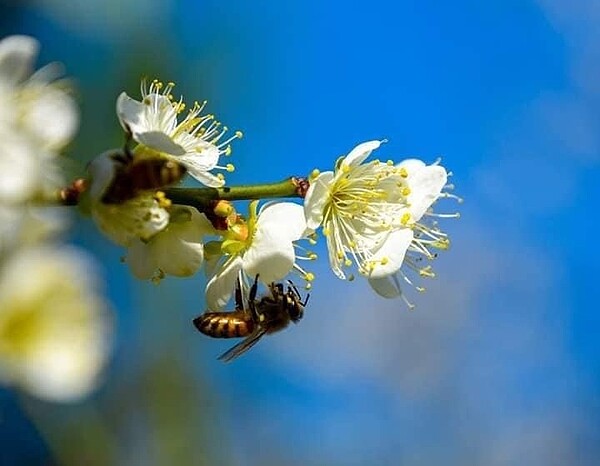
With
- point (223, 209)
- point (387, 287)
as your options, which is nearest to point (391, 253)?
point (387, 287)

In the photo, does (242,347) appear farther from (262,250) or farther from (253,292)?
(262,250)

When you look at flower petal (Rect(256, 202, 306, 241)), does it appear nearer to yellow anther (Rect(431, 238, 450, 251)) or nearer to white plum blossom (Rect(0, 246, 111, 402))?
yellow anther (Rect(431, 238, 450, 251))

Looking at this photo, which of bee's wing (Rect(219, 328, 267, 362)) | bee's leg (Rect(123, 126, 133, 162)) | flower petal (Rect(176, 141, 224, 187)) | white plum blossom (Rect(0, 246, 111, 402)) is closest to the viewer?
white plum blossom (Rect(0, 246, 111, 402))

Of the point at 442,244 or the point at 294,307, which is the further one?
the point at 294,307

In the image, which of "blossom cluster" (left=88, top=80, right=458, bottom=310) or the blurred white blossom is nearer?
the blurred white blossom

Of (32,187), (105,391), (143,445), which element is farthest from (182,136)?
(105,391)

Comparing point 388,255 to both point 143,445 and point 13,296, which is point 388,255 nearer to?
point 13,296

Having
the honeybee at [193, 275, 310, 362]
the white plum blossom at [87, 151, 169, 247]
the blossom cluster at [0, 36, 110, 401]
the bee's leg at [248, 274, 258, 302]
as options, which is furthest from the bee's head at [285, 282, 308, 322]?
the blossom cluster at [0, 36, 110, 401]
